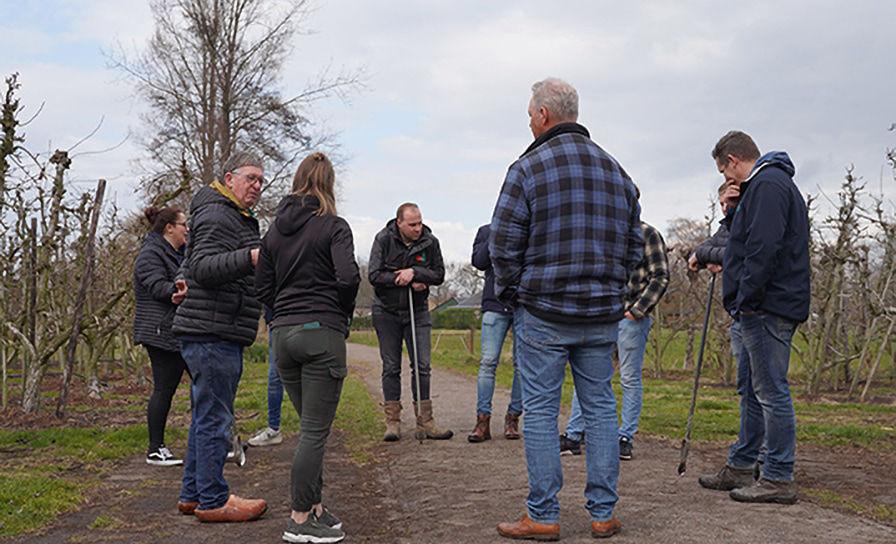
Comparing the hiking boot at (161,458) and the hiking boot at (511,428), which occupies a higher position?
the hiking boot at (511,428)

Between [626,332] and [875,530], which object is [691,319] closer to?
[626,332]

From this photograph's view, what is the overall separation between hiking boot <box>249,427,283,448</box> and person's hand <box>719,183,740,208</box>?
183 inches

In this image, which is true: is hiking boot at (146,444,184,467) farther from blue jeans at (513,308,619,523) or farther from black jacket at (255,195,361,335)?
blue jeans at (513,308,619,523)

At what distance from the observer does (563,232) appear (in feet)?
14.9

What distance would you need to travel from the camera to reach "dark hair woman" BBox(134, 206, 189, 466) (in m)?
6.77

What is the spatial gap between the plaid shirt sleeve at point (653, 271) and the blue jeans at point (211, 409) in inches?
126

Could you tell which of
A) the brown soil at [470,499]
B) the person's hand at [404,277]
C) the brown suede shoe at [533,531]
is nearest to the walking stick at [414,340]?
the person's hand at [404,277]

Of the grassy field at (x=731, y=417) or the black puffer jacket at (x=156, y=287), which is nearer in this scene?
the black puffer jacket at (x=156, y=287)

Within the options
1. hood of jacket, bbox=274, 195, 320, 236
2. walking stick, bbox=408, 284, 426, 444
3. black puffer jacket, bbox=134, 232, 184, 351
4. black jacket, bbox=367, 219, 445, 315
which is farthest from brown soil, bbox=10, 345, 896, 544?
hood of jacket, bbox=274, 195, 320, 236

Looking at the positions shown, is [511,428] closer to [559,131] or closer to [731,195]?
[731,195]

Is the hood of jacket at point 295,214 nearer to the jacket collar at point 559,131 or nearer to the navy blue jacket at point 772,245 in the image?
the jacket collar at point 559,131

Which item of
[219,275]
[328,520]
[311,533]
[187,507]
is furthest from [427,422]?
[219,275]

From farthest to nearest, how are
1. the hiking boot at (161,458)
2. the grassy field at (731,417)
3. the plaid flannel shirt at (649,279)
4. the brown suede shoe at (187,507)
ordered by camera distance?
the grassy field at (731,417), the hiking boot at (161,458), the plaid flannel shirt at (649,279), the brown suede shoe at (187,507)

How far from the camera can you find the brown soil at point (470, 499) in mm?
4629
